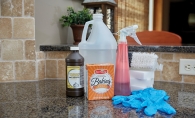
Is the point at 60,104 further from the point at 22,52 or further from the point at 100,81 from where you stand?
the point at 22,52

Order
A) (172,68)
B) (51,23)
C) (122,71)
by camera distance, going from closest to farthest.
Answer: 1. (122,71)
2. (172,68)
3. (51,23)

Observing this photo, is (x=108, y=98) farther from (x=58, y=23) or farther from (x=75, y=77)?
(x=58, y=23)

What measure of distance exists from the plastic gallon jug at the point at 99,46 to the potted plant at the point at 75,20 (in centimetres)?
50

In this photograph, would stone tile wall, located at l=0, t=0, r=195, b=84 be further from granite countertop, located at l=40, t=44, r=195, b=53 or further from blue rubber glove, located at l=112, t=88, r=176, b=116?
blue rubber glove, located at l=112, t=88, r=176, b=116

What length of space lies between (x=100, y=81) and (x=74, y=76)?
0.32ft

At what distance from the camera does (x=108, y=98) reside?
742 mm

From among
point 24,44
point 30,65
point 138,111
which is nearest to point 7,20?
point 24,44

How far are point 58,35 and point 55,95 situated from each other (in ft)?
1.90

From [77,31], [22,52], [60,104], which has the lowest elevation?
[60,104]

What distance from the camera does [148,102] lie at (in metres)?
0.65

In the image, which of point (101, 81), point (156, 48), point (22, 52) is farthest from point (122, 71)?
point (22, 52)

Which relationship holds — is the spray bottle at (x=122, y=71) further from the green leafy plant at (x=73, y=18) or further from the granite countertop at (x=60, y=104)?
the green leafy plant at (x=73, y=18)

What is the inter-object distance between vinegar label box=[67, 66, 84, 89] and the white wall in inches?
17.4

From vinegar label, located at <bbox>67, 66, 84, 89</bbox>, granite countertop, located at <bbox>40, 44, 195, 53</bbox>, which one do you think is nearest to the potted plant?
granite countertop, located at <bbox>40, 44, 195, 53</bbox>
